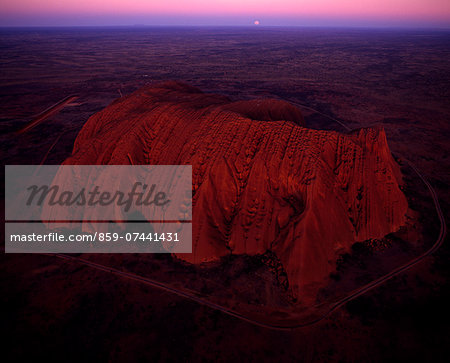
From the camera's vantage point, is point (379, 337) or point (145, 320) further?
point (145, 320)

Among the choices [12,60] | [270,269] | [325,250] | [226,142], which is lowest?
[270,269]

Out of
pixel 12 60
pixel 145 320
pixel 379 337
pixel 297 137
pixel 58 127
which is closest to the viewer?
pixel 379 337

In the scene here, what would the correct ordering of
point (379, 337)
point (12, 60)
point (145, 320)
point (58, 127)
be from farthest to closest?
1. point (12, 60)
2. point (58, 127)
3. point (145, 320)
4. point (379, 337)

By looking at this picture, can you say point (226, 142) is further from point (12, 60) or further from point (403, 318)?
point (12, 60)

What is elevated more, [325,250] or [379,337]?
[325,250]

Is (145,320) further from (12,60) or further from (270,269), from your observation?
(12,60)

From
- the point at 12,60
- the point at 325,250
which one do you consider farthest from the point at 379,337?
the point at 12,60
